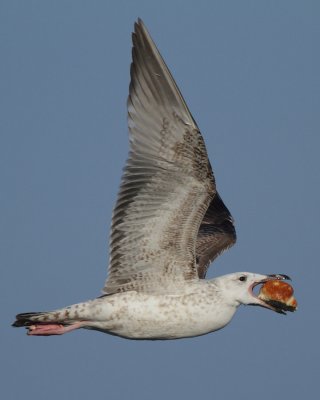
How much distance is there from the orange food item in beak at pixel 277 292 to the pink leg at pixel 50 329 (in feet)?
6.99

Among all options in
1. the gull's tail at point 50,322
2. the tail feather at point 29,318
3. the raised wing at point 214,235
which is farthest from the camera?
the raised wing at point 214,235

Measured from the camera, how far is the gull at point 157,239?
13.3m

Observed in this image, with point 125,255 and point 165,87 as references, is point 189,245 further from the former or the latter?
point 165,87

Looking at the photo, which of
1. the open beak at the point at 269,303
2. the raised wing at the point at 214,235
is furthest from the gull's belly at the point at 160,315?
the raised wing at the point at 214,235

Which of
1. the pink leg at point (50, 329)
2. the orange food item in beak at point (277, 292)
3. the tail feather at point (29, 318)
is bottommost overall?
the pink leg at point (50, 329)

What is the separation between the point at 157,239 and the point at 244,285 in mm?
1184

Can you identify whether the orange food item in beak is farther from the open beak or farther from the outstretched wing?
the outstretched wing

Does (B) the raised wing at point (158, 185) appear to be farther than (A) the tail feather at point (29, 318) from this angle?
No

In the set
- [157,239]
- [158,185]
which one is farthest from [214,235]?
[158,185]

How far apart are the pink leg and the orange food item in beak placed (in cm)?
213

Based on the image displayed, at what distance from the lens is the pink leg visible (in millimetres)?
13836

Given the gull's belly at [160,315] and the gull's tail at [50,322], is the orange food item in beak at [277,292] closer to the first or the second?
the gull's belly at [160,315]

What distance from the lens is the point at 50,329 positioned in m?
14.0

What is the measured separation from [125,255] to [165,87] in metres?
2.02
